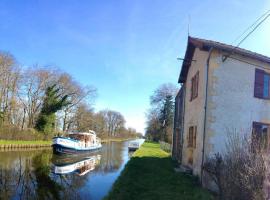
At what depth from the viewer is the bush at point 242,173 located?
8.56 m

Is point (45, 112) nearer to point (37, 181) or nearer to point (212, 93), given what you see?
point (37, 181)

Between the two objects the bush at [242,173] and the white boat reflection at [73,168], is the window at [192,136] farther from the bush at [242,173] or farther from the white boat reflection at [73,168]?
the white boat reflection at [73,168]

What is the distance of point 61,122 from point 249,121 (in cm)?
4785

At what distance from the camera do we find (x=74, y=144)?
35.2 m

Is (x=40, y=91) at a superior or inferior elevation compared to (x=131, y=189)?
superior

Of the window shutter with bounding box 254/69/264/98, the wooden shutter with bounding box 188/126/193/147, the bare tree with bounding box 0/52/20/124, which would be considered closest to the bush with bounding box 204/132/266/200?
the window shutter with bounding box 254/69/264/98

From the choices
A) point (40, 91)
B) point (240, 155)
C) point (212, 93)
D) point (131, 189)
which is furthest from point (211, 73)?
point (40, 91)

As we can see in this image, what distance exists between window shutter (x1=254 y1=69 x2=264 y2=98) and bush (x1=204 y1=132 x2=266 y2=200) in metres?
3.82

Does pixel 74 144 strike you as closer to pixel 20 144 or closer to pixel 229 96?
pixel 20 144

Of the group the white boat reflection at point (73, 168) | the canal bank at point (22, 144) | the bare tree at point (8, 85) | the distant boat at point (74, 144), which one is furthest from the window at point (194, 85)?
the bare tree at point (8, 85)

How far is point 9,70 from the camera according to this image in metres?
43.4

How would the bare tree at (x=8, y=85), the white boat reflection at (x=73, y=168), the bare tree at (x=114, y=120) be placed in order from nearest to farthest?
the white boat reflection at (x=73, y=168), the bare tree at (x=8, y=85), the bare tree at (x=114, y=120)

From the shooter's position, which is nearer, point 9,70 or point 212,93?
point 212,93

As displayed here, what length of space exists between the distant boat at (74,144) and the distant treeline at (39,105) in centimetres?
575
